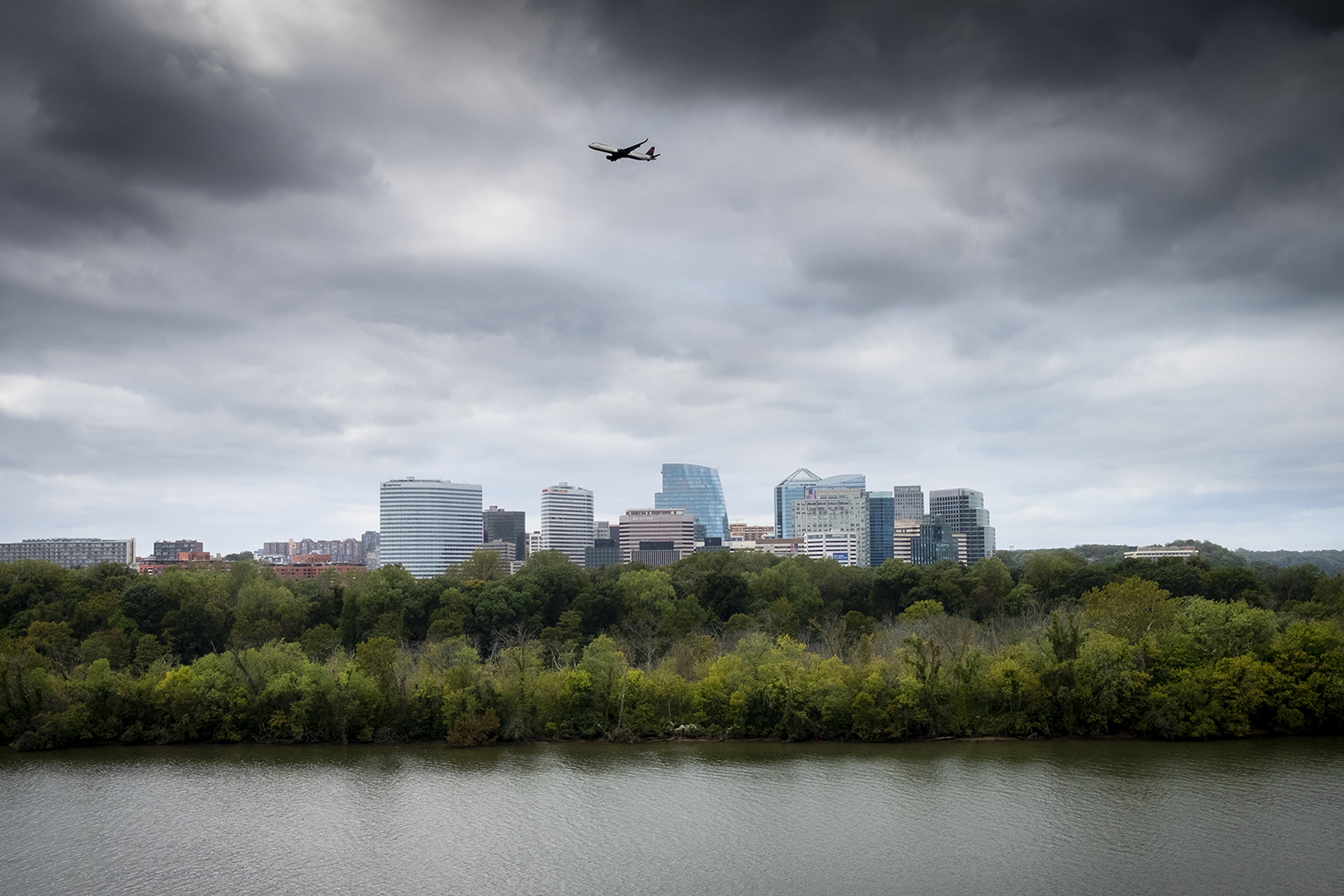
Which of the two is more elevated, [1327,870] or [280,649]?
[280,649]

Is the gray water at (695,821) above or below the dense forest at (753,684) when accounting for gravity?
below

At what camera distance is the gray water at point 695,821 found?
106 feet

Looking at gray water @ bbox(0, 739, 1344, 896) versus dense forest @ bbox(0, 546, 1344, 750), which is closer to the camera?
gray water @ bbox(0, 739, 1344, 896)

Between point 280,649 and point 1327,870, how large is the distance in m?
57.3

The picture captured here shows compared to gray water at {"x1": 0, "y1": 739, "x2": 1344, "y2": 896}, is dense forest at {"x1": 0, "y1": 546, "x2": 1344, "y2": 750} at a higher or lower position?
higher

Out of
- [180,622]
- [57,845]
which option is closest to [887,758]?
[57,845]

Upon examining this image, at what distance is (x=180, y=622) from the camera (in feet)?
271

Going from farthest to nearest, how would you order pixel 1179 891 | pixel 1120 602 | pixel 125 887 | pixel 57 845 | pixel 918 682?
pixel 1120 602
pixel 918 682
pixel 57 845
pixel 125 887
pixel 1179 891

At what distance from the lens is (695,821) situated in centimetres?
3919

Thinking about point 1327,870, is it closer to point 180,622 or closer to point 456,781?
point 456,781

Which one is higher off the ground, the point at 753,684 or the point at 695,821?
the point at 753,684

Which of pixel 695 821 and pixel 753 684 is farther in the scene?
pixel 753 684

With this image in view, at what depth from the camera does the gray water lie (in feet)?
106

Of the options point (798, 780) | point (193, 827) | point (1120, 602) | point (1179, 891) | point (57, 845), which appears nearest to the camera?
point (1179, 891)
